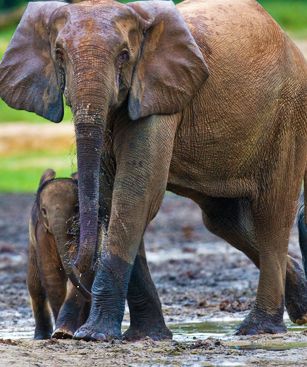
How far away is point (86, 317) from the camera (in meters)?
10.6

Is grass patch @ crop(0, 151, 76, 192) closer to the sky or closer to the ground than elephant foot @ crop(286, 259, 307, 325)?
Result: closer to the ground

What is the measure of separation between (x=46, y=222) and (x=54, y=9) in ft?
5.97

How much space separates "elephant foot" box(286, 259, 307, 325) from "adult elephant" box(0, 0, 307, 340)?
0.46 m

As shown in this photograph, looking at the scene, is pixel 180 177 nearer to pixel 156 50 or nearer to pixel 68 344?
pixel 156 50

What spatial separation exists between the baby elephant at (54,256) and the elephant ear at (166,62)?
126cm

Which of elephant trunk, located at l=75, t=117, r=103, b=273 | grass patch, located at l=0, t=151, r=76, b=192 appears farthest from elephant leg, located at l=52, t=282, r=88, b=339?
grass patch, located at l=0, t=151, r=76, b=192

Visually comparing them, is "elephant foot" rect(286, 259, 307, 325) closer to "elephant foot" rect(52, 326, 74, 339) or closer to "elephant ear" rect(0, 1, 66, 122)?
"elephant foot" rect(52, 326, 74, 339)

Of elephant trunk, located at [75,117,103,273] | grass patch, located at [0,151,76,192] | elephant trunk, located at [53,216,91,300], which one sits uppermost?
elephant trunk, located at [75,117,103,273]

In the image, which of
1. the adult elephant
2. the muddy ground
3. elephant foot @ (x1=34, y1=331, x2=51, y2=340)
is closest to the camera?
the muddy ground

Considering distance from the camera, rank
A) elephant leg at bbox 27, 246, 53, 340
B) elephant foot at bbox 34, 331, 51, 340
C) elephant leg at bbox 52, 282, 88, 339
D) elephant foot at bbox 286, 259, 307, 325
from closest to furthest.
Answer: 1. elephant leg at bbox 52, 282, 88, 339
2. elephant foot at bbox 34, 331, 51, 340
3. elephant leg at bbox 27, 246, 53, 340
4. elephant foot at bbox 286, 259, 307, 325

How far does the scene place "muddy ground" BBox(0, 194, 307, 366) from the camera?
8516mm

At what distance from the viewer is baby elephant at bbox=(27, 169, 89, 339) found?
1023 cm

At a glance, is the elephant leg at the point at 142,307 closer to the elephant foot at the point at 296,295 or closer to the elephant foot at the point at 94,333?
the elephant foot at the point at 94,333

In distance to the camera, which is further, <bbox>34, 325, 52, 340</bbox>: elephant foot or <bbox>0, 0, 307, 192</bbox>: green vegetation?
<bbox>0, 0, 307, 192</bbox>: green vegetation
